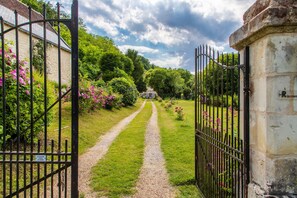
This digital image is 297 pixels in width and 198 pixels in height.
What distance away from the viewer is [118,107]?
20.4 m

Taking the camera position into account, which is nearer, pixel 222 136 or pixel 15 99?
pixel 222 136

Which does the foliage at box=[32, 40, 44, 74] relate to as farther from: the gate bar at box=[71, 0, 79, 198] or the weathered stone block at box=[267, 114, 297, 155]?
the weathered stone block at box=[267, 114, 297, 155]

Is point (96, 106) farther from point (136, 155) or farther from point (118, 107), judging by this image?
point (136, 155)

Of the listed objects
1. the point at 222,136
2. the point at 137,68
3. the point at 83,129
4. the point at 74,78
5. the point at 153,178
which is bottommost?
the point at 153,178

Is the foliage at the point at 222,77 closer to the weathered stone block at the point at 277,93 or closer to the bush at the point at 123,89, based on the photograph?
the weathered stone block at the point at 277,93

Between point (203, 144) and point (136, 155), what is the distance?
358cm

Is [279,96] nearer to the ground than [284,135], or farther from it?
farther from it

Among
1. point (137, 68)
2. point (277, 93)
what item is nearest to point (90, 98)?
point (277, 93)

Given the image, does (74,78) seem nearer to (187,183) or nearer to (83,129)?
(187,183)

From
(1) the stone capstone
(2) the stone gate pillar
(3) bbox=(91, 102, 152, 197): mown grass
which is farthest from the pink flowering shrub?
(2) the stone gate pillar

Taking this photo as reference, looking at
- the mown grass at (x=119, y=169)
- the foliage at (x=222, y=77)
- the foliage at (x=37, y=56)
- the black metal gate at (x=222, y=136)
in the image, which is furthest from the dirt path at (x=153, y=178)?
the foliage at (x=37, y=56)

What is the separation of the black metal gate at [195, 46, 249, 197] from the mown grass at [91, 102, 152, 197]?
163 cm

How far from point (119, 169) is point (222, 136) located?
3585 millimetres

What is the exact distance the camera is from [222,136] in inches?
131
